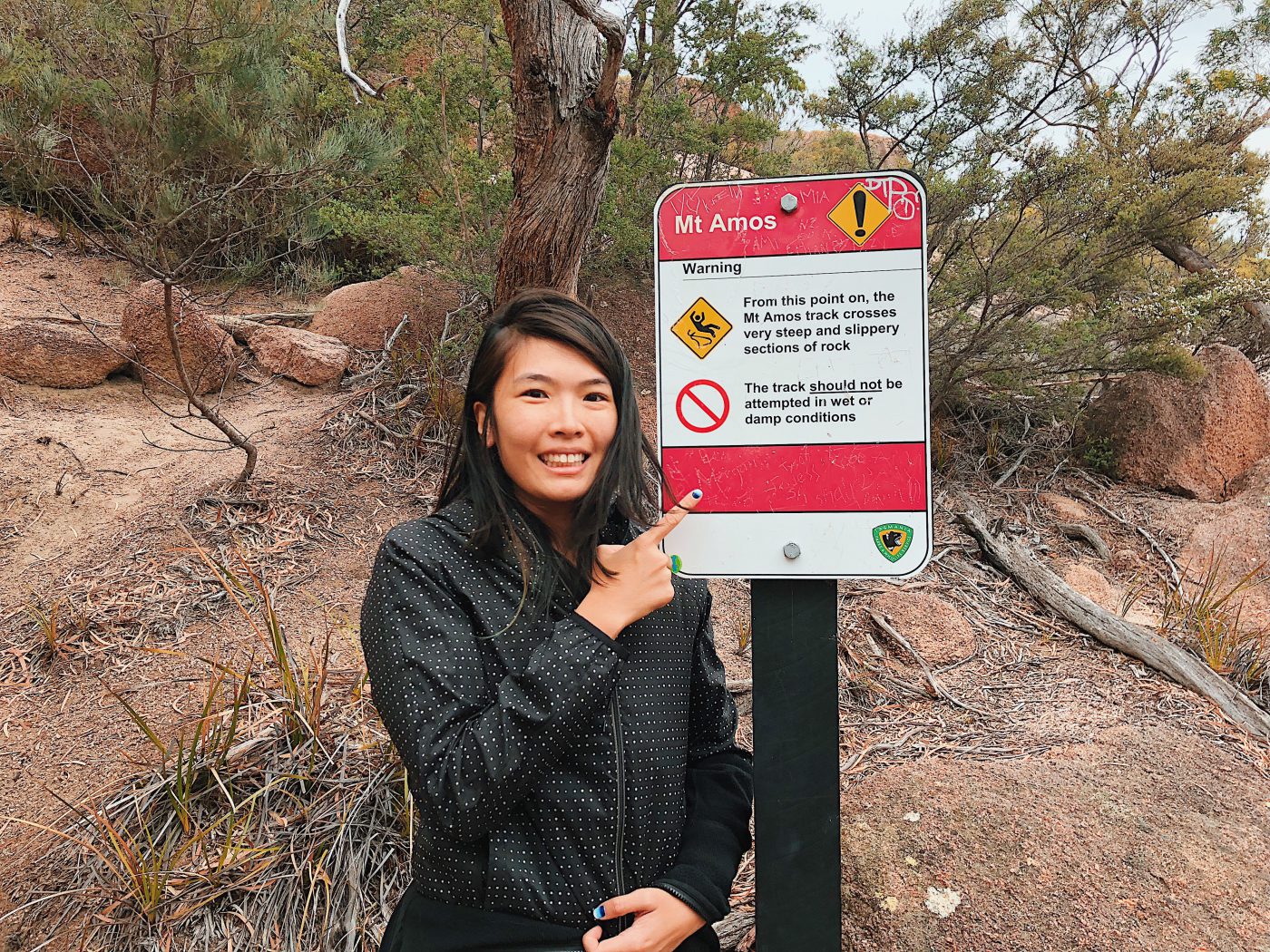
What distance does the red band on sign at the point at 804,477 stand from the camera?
145cm

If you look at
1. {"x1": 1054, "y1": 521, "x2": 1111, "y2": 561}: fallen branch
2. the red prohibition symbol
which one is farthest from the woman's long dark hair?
{"x1": 1054, "y1": 521, "x2": 1111, "y2": 561}: fallen branch

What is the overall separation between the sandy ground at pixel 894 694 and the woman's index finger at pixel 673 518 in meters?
1.40

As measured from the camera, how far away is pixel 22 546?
14.1 ft

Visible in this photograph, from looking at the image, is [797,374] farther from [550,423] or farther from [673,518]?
[550,423]

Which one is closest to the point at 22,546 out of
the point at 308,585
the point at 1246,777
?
the point at 308,585

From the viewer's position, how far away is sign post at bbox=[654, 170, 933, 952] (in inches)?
57.2

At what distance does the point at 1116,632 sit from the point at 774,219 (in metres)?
3.80

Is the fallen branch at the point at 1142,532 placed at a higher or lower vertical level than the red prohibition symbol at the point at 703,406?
lower

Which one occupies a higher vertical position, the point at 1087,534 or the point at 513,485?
the point at 513,485

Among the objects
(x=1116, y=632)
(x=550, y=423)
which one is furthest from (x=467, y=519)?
(x=1116, y=632)

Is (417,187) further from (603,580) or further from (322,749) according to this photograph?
(603,580)

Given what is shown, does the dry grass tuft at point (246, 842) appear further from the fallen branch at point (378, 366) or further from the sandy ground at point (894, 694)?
the fallen branch at point (378, 366)

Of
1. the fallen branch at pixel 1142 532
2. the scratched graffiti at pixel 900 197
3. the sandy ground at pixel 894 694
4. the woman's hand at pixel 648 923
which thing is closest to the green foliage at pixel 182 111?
the sandy ground at pixel 894 694

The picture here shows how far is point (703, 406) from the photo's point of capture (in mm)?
1490
